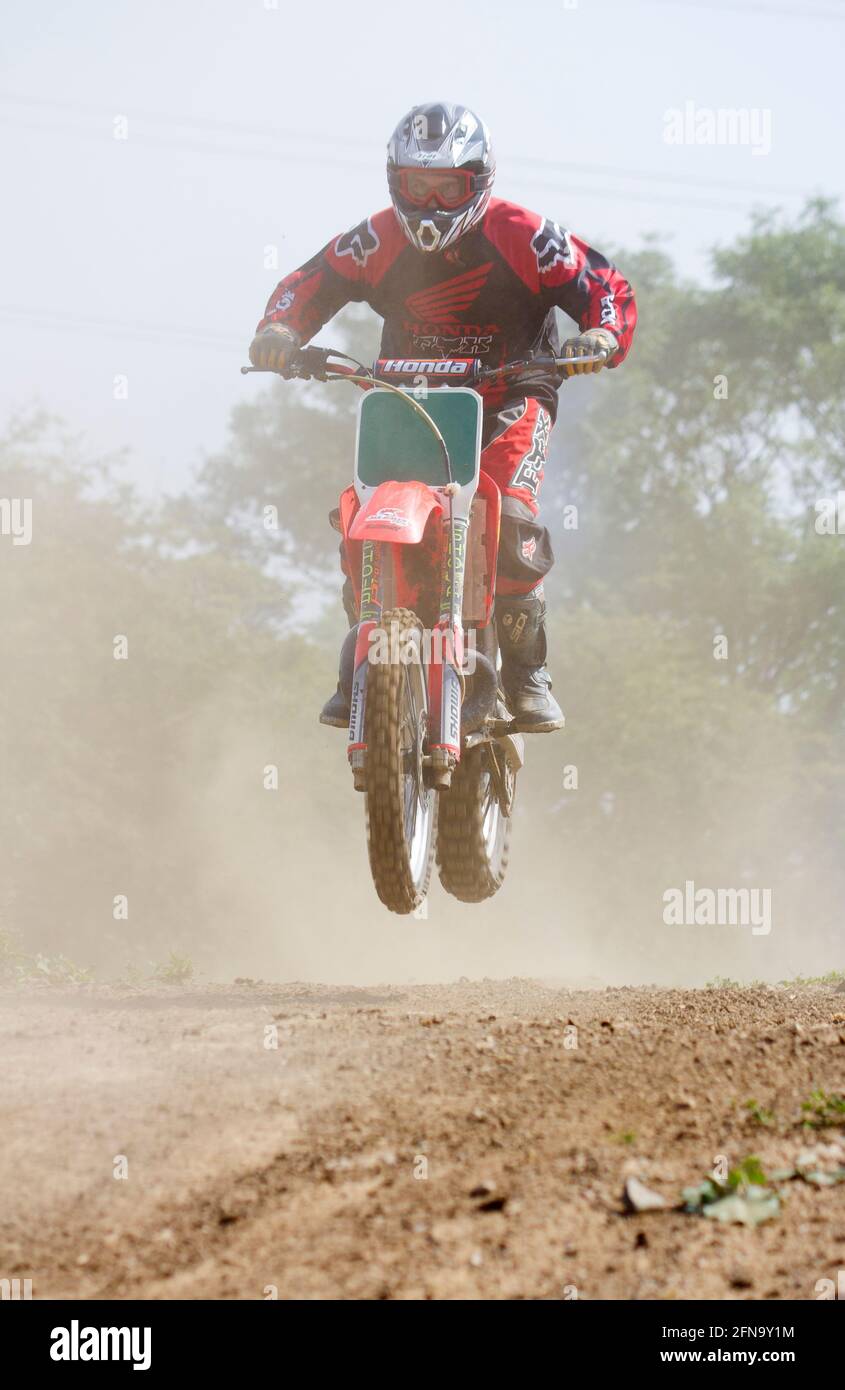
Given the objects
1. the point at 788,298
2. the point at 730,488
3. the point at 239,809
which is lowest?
the point at 239,809

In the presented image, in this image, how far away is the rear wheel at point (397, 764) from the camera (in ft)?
18.7

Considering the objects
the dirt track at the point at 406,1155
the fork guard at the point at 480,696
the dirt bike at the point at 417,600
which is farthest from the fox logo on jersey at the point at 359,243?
the dirt track at the point at 406,1155

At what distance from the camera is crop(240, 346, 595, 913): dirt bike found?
5.83 meters

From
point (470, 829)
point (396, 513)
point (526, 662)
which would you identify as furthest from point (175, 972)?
point (396, 513)

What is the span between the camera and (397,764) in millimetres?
5715

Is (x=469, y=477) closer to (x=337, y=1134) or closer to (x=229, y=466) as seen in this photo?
(x=337, y=1134)

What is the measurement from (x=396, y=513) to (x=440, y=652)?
27.5 inches

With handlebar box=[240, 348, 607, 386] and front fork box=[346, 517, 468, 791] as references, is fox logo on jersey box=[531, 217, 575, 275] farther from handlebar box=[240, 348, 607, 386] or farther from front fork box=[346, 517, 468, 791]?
front fork box=[346, 517, 468, 791]

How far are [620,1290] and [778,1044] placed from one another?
1982mm

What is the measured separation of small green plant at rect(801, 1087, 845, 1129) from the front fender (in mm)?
2859

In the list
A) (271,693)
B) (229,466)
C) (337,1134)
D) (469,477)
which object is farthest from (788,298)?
(337,1134)

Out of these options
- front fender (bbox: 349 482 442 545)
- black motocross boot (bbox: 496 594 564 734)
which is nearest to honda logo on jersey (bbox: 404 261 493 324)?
front fender (bbox: 349 482 442 545)

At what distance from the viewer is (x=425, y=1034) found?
5.23m

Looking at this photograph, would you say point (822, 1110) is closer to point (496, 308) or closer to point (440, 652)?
point (440, 652)
